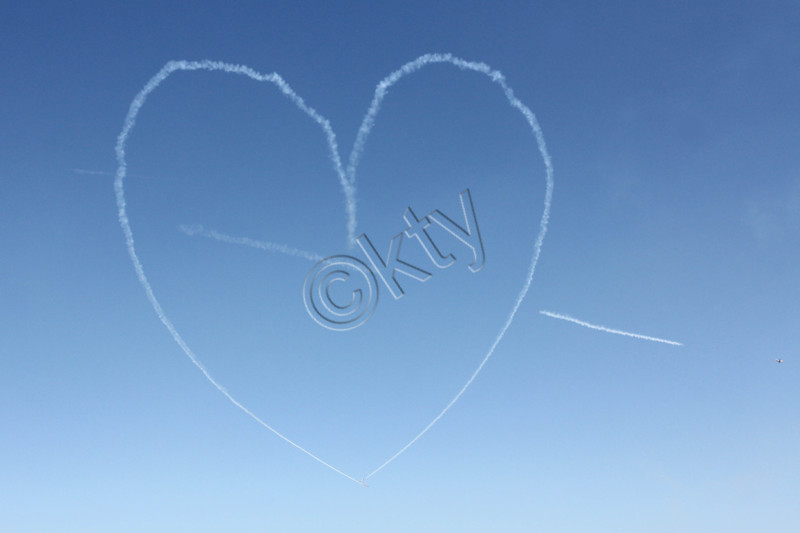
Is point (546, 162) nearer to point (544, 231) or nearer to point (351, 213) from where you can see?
point (544, 231)

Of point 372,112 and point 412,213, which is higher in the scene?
point 372,112

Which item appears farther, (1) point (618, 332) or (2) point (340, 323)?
(1) point (618, 332)

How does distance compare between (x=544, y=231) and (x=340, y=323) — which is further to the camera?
(x=544, y=231)

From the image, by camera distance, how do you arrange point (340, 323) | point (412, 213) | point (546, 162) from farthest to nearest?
point (546, 162)
point (340, 323)
point (412, 213)

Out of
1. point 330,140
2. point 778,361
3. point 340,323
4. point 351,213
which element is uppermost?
point 330,140

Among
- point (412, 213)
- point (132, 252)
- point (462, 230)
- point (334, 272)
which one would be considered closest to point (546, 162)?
point (462, 230)

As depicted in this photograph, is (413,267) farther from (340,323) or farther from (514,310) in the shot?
(514,310)

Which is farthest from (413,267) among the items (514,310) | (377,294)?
(514,310)

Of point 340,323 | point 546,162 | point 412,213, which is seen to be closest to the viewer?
point 412,213

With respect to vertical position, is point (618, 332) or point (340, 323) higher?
point (618, 332)
